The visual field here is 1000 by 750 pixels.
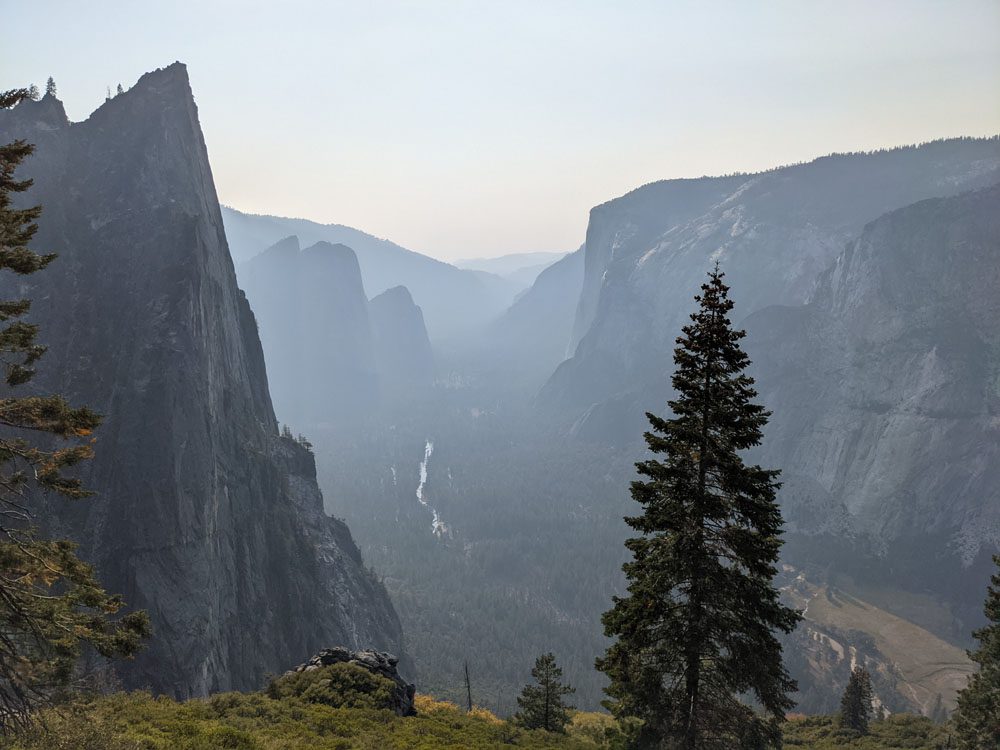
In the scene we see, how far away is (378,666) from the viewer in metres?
36.3

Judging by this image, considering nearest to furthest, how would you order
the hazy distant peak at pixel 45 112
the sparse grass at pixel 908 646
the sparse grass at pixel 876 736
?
the sparse grass at pixel 876 736 → the hazy distant peak at pixel 45 112 → the sparse grass at pixel 908 646

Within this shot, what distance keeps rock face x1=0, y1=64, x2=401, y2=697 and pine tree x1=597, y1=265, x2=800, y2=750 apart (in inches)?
2104

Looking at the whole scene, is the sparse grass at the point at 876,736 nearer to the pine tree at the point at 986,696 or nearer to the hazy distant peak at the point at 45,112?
the pine tree at the point at 986,696

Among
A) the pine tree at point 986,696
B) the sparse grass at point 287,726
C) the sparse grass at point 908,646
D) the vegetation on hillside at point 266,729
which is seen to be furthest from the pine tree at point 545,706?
the sparse grass at point 908,646

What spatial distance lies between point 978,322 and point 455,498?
151 m

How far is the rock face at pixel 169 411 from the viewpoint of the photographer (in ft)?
184

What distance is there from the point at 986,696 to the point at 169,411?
230 ft

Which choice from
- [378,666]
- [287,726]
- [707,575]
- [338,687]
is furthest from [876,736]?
[287,726]

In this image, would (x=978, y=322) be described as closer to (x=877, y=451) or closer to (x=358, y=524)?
(x=877, y=451)

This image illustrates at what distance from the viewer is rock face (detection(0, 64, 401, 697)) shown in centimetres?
5600

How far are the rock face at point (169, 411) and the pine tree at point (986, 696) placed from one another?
59239mm

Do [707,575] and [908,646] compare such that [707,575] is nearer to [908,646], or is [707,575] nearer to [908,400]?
[908,646]

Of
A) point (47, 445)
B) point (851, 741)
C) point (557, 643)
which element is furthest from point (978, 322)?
point (47, 445)

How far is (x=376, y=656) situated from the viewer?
37750 millimetres
